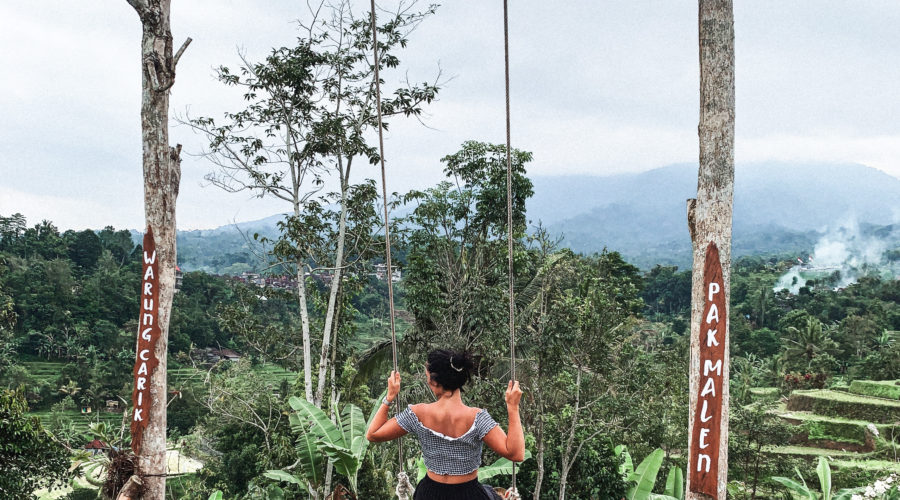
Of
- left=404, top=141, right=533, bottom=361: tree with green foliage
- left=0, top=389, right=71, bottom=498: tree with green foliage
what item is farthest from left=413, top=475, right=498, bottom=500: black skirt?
left=0, top=389, right=71, bottom=498: tree with green foliage

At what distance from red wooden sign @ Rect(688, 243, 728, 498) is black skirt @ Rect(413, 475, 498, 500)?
1262 mm

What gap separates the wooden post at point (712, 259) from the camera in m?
3.10

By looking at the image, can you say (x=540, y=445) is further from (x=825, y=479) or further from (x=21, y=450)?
(x=21, y=450)

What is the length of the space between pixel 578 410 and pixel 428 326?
2.80 meters

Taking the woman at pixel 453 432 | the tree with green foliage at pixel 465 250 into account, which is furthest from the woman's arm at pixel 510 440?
the tree with green foliage at pixel 465 250

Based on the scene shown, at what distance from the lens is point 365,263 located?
827cm

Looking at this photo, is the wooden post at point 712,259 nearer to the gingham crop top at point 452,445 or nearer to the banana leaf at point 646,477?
the gingham crop top at point 452,445

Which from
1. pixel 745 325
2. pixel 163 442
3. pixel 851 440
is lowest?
pixel 851 440

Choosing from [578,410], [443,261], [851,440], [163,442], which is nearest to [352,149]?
[443,261]

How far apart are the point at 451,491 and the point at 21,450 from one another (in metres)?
7.76

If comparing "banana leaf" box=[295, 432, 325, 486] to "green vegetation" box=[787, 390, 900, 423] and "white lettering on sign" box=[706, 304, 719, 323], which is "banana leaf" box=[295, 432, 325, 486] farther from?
"green vegetation" box=[787, 390, 900, 423]

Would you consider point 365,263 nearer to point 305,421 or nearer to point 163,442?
point 305,421

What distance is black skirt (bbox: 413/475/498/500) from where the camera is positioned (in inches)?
94.3

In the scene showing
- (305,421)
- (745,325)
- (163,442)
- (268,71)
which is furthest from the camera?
(745,325)
